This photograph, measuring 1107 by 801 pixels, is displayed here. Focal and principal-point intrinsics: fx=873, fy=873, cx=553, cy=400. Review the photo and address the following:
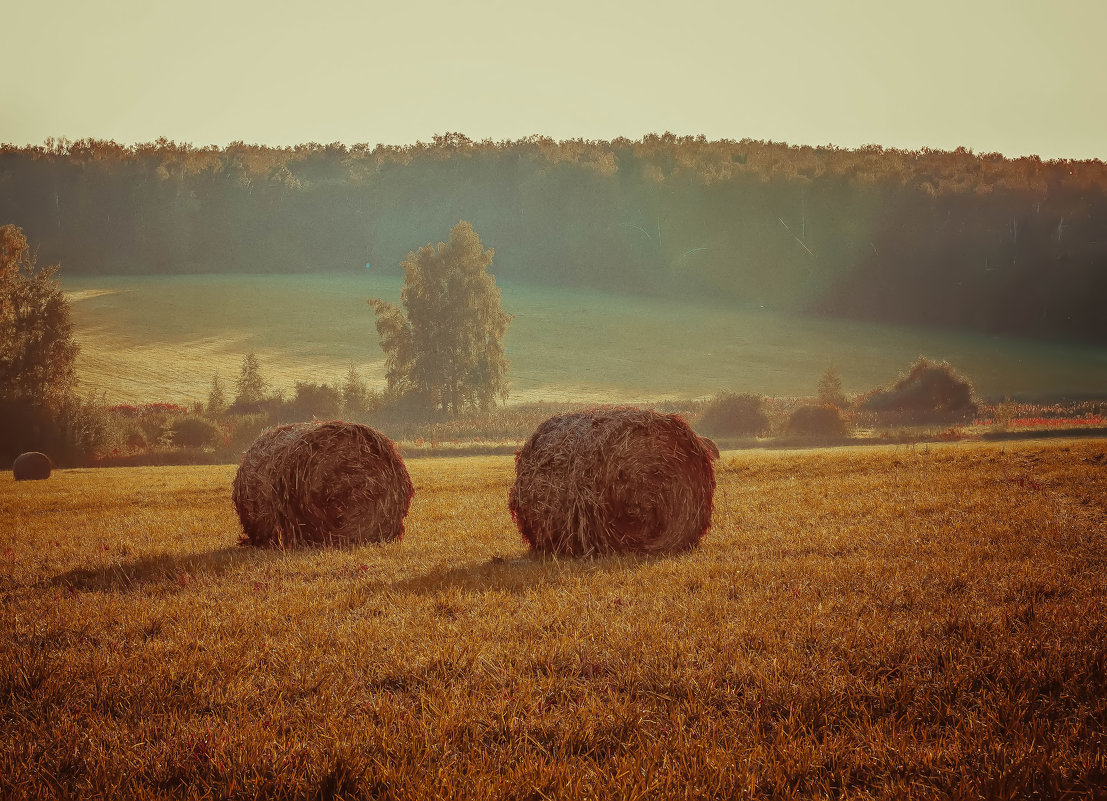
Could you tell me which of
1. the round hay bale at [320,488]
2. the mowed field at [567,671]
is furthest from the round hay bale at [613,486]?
the round hay bale at [320,488]

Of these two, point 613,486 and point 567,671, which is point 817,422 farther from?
point 567,671

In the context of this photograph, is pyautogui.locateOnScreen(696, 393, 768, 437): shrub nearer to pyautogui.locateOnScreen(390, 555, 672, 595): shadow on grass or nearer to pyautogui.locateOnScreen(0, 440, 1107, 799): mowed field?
pyautogui.locateOnScreen(0, 440, 1107, 799): mowed field

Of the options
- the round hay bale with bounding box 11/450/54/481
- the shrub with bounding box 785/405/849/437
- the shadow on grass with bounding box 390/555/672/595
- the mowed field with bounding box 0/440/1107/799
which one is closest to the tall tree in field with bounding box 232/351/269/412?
the round hay bale with bounding box 11/450/54/481

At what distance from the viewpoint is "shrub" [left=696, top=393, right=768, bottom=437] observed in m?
45.4

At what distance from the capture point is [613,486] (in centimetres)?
1162

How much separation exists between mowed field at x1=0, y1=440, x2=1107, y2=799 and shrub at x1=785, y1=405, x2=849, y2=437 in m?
32.0

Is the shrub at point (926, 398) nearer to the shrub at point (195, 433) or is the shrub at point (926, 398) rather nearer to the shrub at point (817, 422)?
the shrub at point (817, 422)

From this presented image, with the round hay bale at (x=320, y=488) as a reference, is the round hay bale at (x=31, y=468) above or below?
below

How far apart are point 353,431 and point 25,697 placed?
769 centimetres

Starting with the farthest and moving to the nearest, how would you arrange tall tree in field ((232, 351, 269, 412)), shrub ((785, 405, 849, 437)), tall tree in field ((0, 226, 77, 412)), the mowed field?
tall tree in field ((232, 351, 269, 412)), shrub ((785, 405, 849, 437)), tall tree in field ((0, 226, 77, 412)), the mowed field

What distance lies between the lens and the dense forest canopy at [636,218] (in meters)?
82.4

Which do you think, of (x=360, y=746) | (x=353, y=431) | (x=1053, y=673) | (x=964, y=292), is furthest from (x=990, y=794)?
(x=964, y=292)

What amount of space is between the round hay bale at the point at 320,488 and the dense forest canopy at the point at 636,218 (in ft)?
268

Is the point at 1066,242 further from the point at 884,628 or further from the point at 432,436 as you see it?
the point at 884,628
